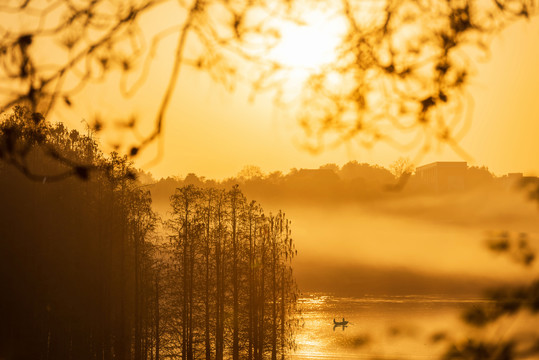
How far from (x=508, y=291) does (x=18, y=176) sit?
2883 centimetres

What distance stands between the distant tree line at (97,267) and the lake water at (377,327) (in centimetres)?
704

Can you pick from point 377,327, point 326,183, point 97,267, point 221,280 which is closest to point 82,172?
point 377,327

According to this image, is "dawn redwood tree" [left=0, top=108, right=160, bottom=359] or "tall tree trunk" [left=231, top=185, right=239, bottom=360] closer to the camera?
"dawn redwood tree" [left=0, top=108, right=160, bottom=359]

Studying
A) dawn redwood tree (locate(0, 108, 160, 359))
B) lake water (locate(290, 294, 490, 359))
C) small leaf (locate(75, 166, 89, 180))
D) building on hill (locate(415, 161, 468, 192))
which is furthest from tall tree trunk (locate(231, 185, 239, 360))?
building on hill (locate(415, 161, 468, 192))

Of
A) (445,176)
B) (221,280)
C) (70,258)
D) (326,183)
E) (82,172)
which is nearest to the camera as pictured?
(82,172)

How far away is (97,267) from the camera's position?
33750mm

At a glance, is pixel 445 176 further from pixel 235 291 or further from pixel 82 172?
pixel 82 172

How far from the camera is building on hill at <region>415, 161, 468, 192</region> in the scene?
115 meters

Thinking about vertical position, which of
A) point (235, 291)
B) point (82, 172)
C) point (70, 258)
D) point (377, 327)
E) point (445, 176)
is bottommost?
point (377, 327)

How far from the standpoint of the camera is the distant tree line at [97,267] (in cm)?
2961

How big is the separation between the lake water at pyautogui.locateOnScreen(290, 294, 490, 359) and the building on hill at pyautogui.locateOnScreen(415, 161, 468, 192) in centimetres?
1851

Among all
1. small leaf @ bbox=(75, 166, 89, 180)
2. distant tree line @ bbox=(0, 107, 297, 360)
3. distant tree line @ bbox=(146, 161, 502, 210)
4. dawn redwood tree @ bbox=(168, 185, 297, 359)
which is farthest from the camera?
distant tree line @ bbox=(146, 161, 502, 210)

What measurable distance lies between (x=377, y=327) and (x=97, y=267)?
21573 mm

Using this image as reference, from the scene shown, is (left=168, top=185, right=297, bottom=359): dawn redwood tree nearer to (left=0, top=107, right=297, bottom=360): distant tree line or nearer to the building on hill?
(left=0, top=107, right=297, bottom=360): distant tree line
